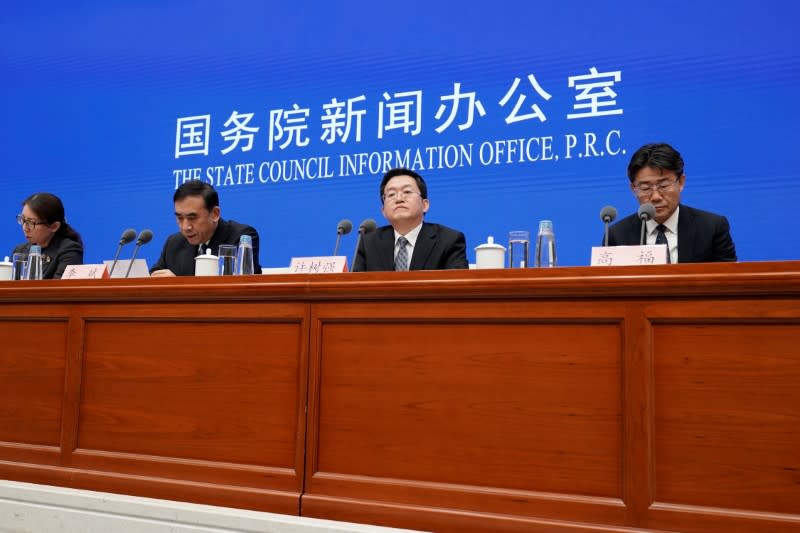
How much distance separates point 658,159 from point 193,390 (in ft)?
4.84

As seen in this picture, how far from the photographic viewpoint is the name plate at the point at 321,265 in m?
1.90

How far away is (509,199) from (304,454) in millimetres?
1624

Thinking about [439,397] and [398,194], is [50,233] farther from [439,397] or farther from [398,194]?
[439,397]

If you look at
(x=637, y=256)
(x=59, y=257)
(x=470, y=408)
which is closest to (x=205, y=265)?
(x=470, y=408)

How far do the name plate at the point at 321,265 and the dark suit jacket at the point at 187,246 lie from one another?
944 mm

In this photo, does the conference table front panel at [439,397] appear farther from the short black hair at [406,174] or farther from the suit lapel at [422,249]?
the short black hair at [406,174]

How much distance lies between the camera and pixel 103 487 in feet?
5.99

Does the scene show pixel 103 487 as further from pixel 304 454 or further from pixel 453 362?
pixel 453 362

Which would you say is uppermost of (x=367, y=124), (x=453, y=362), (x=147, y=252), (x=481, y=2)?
(x=481, y=2)

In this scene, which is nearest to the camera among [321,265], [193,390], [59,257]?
[193,390]

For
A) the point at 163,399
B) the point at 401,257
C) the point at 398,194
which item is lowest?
the point at 163,399

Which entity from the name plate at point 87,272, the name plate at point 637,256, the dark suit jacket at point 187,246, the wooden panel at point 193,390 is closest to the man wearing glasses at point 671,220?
the name plate at point 637,256

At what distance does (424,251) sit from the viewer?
8.41 feet

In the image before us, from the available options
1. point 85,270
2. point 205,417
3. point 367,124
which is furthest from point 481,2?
point 205,417
